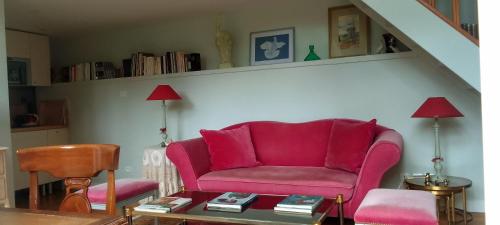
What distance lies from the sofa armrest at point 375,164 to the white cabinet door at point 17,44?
452 centimetres

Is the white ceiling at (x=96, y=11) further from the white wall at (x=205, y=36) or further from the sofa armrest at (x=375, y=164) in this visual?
the sofa armrest at (x=375, y=164)

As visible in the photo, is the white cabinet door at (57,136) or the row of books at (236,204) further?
the white cabinet door at (57,136)

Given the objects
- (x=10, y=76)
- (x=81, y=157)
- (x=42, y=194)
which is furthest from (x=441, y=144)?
(x=10, y=76)

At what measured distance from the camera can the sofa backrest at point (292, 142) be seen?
3.68m

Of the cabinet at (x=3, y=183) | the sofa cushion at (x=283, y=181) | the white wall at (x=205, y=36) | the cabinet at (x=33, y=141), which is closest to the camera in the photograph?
the cabinet at (x=3, y=183)

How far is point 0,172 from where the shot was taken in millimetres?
2729

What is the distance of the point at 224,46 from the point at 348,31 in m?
1.42

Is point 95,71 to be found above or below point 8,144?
above

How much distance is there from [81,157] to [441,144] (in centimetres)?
316

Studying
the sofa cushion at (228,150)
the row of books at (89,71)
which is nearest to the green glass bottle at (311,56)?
the sofa cushion at (228,150)

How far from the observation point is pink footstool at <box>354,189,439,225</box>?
6.57ft

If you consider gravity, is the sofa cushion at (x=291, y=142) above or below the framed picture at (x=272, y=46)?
below

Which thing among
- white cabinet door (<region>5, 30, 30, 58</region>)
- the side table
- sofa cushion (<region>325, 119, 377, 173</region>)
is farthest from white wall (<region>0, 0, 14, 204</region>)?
sofa cushion (<region>325, 119, 377, 173</region>)

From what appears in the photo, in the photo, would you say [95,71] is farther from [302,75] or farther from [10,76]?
[302,75]
